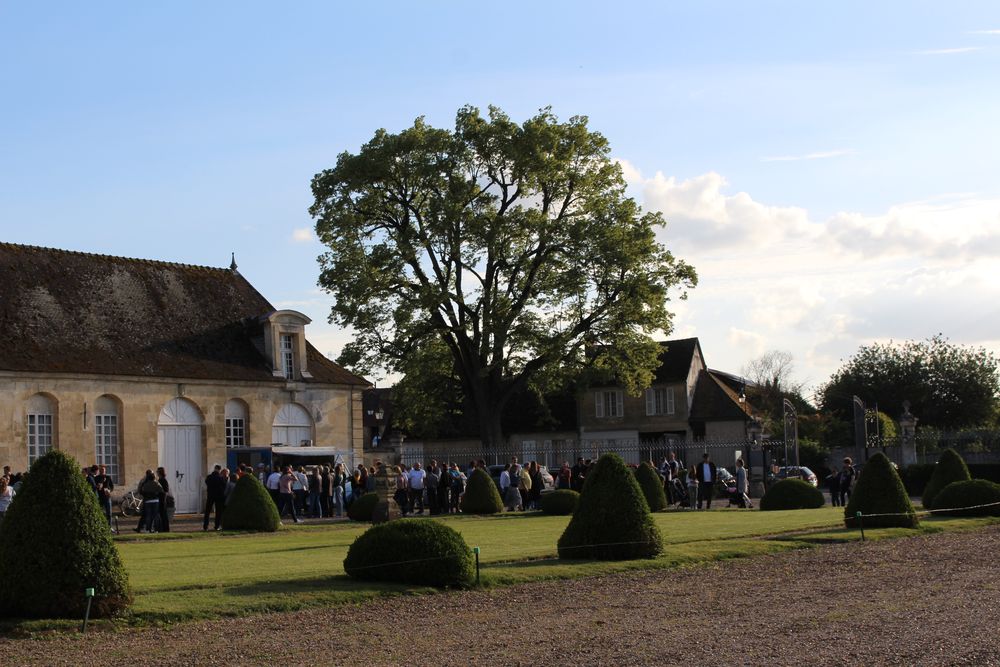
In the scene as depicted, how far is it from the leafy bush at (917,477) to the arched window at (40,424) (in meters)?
22.7

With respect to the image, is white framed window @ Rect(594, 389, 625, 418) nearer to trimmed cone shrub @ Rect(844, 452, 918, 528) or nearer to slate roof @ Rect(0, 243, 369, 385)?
slate roof @ Rect(0, 243, 369, 385)

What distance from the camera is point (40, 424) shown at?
3112cm

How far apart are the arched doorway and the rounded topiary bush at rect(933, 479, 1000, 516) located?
63.8ft

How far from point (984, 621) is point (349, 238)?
32.7 meters

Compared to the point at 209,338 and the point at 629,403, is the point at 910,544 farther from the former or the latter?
the point at 629,403

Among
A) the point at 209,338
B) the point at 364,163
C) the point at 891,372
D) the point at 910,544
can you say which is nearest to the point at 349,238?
the point at 364,163

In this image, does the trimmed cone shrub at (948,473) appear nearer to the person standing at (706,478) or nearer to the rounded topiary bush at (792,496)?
the rounded topiary bush at (792,496)

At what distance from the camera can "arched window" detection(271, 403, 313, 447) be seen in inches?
1436

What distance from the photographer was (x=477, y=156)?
41.2 m

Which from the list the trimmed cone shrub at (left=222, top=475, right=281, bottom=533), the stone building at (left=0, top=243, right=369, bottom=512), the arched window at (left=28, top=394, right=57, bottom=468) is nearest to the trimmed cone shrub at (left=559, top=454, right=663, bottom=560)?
the trimmed cone shrub at (left=222, top=475, right=281, bottom=533)

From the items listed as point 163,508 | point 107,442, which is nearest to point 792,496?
point 163,508

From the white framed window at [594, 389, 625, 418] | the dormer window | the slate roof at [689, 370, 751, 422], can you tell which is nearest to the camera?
the dormer window

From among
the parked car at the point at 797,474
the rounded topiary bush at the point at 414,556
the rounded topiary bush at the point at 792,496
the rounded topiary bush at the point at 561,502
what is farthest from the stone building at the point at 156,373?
the rounded topiary bush at the point at 414,556

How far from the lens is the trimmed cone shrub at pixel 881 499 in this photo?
69.2 ft
